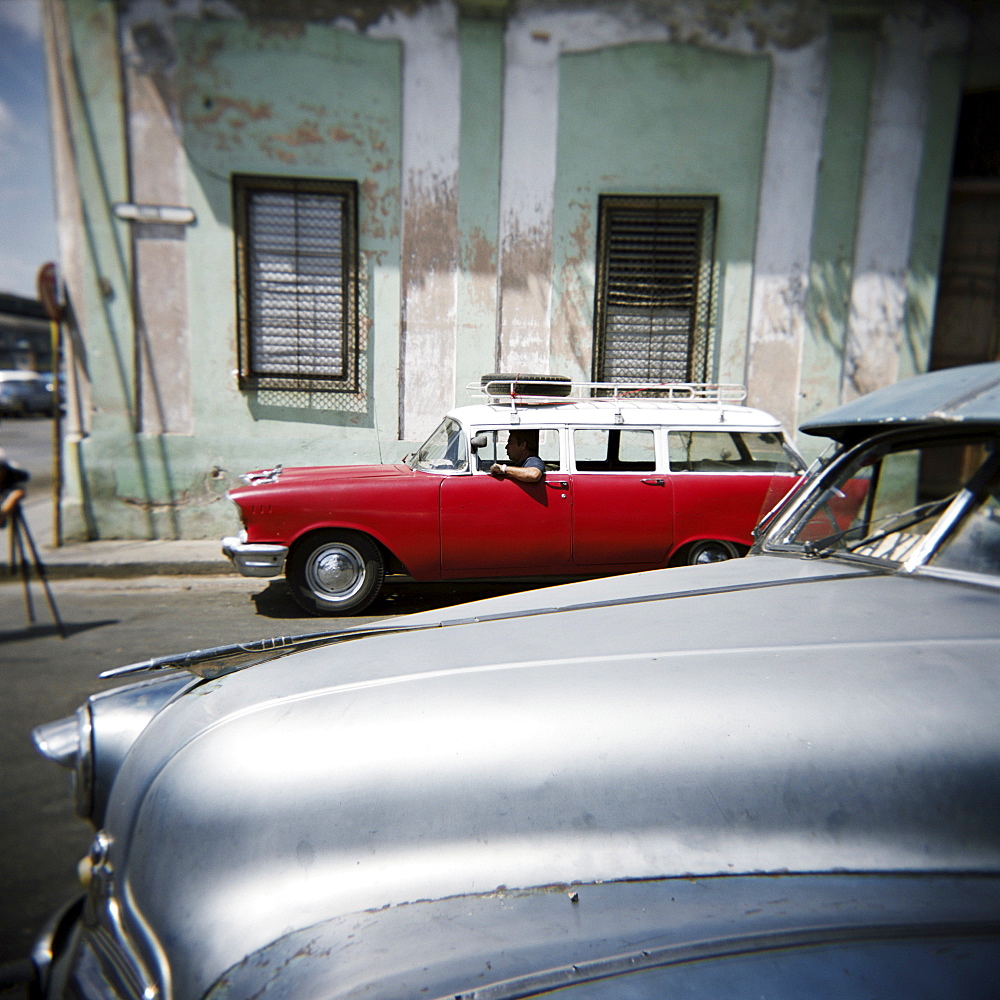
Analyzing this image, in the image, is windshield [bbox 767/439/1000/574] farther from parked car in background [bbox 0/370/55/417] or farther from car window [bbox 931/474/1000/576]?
parked car in background [bbox 0/370/55/417]

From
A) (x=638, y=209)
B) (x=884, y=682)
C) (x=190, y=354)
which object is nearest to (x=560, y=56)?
(x=638, y=209)

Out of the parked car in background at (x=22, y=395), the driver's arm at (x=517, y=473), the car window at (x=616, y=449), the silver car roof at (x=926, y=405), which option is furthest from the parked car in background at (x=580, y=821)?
the parked car in background at (x=22, y=395)

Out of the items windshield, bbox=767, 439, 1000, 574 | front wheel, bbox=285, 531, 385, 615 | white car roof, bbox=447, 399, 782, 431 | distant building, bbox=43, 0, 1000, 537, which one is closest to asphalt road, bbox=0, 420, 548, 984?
front wheel, bbox=285, 531, 385, 615

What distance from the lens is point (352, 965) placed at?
3.22ft

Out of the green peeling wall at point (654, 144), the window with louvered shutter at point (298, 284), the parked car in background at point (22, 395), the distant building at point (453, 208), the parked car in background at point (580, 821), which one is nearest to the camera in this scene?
the parked car in background at point (580, 821)

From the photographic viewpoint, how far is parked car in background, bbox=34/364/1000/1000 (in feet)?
3.20

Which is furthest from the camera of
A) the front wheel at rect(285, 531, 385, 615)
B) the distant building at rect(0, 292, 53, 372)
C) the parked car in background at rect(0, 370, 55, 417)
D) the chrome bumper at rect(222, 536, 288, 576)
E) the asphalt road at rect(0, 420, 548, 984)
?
the distant building at rect(0, 292, 53, 372)

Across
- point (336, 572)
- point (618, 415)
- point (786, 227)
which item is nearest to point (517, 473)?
point (618, 415)

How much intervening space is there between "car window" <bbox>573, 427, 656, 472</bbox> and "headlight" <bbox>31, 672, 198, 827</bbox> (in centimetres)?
404

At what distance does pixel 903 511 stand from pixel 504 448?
3548 mm

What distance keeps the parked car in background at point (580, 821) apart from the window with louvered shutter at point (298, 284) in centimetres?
689

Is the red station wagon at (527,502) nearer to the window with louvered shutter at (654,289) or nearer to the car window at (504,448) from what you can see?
the car window at (504,448)

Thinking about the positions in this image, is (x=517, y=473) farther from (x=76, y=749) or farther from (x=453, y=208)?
(x=453, y=208)

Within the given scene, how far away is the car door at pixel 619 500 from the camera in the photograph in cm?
536
